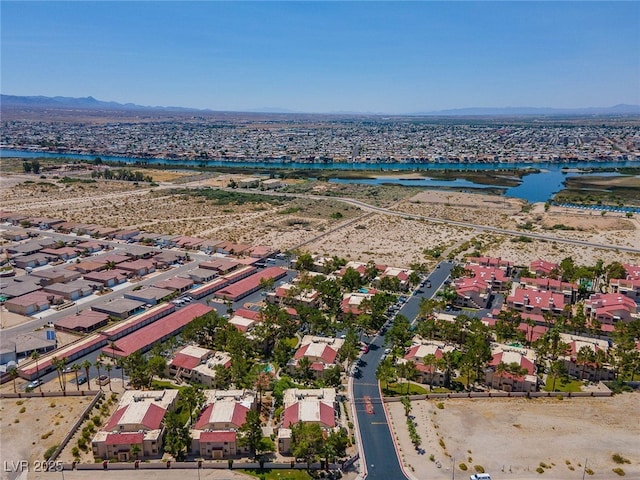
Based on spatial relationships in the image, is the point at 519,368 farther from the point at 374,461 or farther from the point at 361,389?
the point at 374,461

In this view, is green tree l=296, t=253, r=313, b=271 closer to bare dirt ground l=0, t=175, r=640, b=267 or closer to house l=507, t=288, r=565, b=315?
bare dirt ground l=0, t=175, r=640, b=267

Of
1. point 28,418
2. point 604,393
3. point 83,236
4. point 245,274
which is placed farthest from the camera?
point 83,236

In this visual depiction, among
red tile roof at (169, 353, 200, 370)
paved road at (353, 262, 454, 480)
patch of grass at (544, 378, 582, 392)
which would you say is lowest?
patch of grass at (544, 378, 582, 392)

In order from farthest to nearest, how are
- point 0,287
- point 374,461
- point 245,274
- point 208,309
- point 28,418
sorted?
point 245,274 → point 0,287 → point 208,309 → point 28,418 → point 374,461

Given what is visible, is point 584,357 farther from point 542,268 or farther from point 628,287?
point 542,268

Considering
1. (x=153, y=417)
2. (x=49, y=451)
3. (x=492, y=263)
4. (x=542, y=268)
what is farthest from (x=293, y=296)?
(x=542, y=268)

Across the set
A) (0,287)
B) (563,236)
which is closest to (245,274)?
(0,287)

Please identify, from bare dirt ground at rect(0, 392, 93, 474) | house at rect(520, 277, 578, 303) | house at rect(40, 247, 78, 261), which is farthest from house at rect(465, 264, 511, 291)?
house at rect(40, 247, 78, 261)
